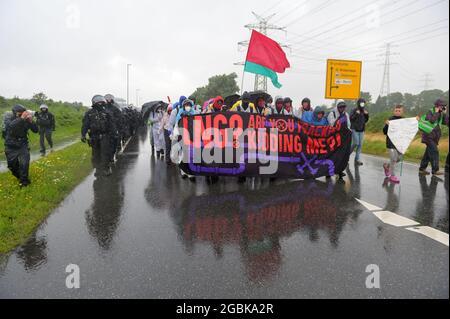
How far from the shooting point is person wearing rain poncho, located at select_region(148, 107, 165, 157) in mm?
13886

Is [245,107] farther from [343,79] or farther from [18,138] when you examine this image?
[343,79]

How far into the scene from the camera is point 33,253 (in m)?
4.36

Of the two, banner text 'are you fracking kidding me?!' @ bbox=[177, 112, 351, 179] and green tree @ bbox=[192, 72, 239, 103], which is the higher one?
green tree @ bbox=[192, 72, 239, 103]

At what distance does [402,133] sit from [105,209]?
651 centimetres

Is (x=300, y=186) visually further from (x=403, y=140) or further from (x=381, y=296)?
(x=381, y=296)

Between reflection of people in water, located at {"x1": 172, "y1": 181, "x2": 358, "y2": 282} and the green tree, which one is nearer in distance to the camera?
reflection of people in water, located at {"x1": 172, "y1": 181, "x2": 358, "y2": 282}

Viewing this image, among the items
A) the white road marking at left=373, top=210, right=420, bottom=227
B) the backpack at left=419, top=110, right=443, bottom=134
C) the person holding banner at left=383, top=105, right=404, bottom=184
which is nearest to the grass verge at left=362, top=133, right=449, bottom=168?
the backpack at left=419, top=110, right=443, bottom=134

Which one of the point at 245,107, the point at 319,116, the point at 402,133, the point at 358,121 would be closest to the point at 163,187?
the point at 245,107

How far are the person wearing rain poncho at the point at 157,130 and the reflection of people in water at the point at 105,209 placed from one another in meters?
4.02

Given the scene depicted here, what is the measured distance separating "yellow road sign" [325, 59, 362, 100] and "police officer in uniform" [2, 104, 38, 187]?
15714mm

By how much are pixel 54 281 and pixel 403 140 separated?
740cm

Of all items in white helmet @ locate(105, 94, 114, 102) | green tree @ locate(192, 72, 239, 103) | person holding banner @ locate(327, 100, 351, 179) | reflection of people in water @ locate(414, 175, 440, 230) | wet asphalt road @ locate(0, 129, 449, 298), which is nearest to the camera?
wet asphalt road @ locate(0, 129, 449, 298)

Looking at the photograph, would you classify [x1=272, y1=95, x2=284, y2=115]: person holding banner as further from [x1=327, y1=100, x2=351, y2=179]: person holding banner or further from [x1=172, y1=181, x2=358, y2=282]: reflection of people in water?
[x1=172, y1=181, x2=358, y2=282]: reflection of people in water

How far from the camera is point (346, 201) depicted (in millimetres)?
6711
